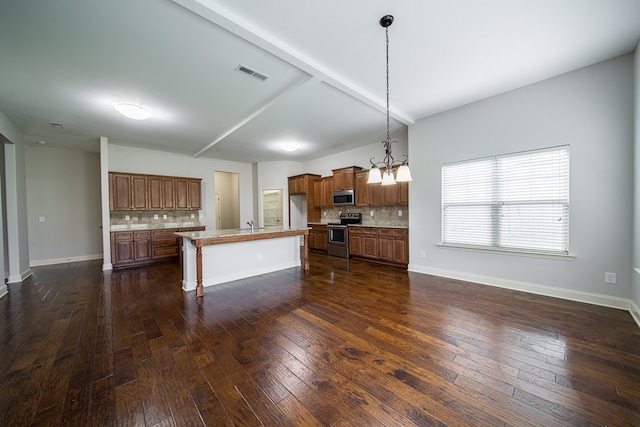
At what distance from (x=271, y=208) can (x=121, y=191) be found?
156 inches

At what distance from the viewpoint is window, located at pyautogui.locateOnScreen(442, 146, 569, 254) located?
3186 mm

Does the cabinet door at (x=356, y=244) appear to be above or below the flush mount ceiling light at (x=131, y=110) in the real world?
below

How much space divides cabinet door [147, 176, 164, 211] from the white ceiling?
1847 mm

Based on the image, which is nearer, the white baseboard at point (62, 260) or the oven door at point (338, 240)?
the white baseboard at point (62, 260)

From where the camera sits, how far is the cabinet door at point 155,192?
5.87 metres

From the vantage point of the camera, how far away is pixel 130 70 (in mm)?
2734

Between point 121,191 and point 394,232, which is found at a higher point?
point 121,191

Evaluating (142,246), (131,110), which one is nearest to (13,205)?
(142,246)

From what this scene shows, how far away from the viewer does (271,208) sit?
26.8 ft

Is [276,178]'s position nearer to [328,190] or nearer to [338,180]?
[328,190]

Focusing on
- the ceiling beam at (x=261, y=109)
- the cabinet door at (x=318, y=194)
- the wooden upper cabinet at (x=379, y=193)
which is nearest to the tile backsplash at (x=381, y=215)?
the wooden upper cabinet at (x=379, y=193)

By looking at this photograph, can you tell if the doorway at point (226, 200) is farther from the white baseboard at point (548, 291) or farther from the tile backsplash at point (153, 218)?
the white baseboard at point (548, 291)

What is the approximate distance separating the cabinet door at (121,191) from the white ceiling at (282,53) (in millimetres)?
1466

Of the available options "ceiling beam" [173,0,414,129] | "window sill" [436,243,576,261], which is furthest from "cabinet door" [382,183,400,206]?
"ceiling beam" [173,0,414,129]
